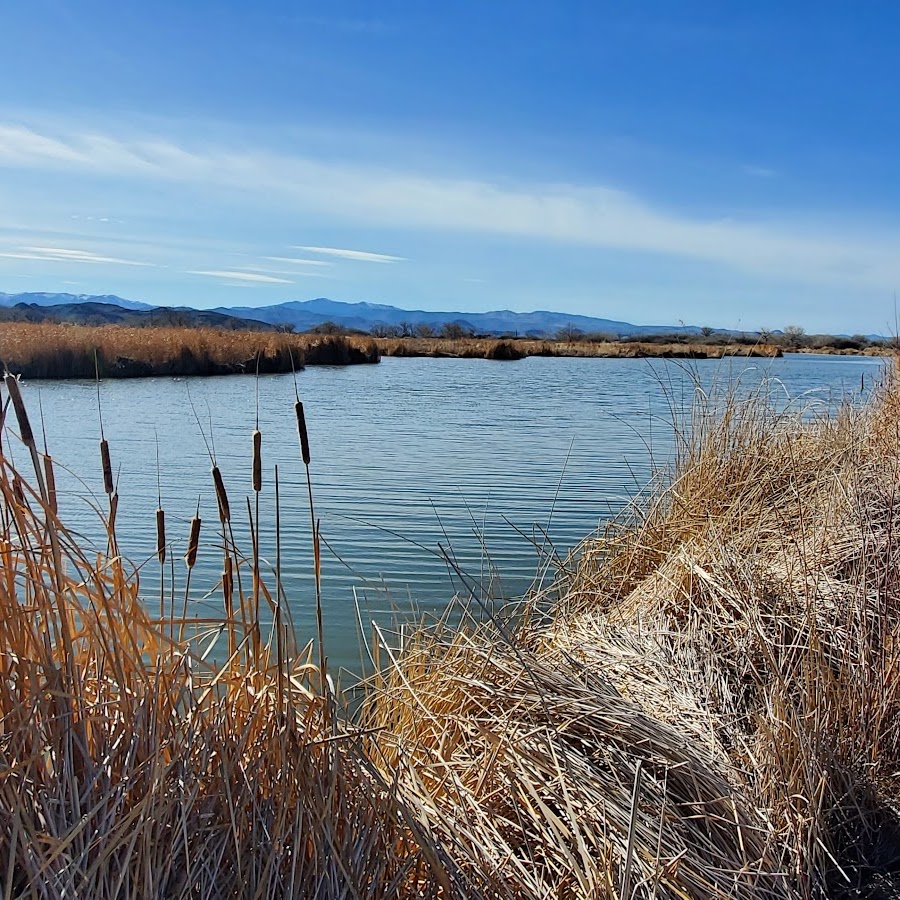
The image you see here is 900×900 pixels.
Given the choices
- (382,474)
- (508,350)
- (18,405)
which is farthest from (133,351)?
(18,405)

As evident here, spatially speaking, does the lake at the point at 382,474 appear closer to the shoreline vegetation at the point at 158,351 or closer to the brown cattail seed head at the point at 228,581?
the brown cattail seed head at the point at 228,581

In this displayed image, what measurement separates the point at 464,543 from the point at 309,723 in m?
6.31

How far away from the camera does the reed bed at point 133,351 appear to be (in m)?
23.3

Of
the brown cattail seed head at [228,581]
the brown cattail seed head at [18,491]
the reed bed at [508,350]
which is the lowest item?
the reed bed at [508,350]

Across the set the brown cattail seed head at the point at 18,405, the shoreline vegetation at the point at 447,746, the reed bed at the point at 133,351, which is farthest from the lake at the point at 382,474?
the reed bed at the point at 133,351

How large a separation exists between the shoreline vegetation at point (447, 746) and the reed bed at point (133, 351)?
61.3 ft

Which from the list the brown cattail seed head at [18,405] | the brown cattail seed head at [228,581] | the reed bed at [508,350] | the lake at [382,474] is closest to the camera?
the brown cattail seed head at [18,405]

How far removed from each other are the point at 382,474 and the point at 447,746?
926 cm

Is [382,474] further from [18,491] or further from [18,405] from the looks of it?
[18,405]

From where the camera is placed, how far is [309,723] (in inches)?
89.7

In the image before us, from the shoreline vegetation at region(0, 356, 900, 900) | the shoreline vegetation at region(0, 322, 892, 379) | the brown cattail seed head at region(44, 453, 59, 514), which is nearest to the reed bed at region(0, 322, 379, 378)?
the shoreline vegetation at region(0, 322, 892, 379)

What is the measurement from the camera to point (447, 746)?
9.34ft

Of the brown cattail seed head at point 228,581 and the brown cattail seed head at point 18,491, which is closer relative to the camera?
the brown cattail seed head at point 18,491

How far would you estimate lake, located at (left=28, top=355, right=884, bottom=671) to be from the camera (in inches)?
287
